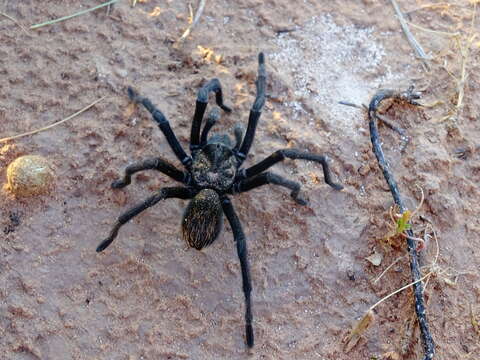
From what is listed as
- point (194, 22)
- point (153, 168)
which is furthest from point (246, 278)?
point (194, 22)

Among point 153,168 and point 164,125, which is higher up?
point 164,125

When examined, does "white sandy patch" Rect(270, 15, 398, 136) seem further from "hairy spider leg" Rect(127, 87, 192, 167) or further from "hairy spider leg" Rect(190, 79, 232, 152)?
"hairy spider leg" Rect(127, 87, 192, 167)

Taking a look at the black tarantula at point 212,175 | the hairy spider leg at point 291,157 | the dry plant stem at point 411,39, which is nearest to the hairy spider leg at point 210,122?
the black tarantula at point 212,175

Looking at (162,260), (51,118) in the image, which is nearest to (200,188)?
(162,260)

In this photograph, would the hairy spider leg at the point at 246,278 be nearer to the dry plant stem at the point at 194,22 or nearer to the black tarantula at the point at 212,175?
the black tarantula at the point at 212,175

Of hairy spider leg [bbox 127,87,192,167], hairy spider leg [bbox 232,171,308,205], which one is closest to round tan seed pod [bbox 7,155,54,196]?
hairy spider leg [bbox 127,87,192,167]

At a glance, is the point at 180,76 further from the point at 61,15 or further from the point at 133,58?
the point at 61,15

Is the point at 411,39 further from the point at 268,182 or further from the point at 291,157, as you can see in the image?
the point at 268,182
